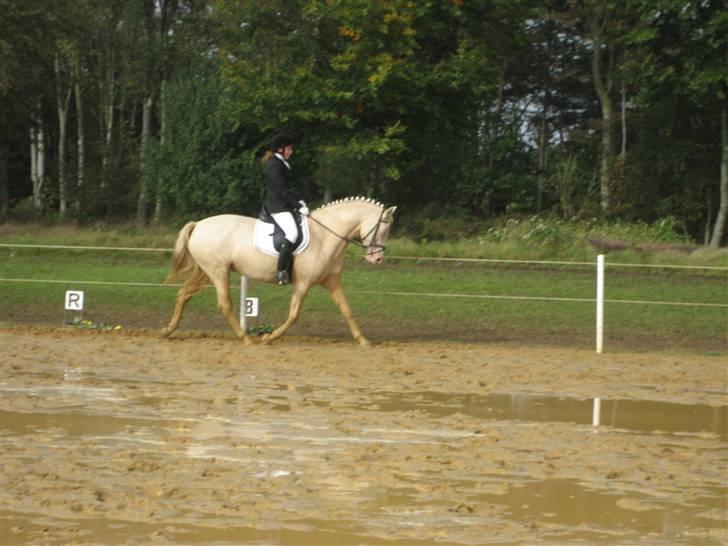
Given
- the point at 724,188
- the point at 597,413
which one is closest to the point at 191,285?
the point at 597,413

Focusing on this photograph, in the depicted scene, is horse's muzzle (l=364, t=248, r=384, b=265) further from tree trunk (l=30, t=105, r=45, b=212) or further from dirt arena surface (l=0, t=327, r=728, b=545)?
tree trunk (l=30, t=105, r=45, b=212)

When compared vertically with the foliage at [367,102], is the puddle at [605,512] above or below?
below

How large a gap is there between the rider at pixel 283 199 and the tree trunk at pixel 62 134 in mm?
25019

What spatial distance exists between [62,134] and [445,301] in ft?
84.1

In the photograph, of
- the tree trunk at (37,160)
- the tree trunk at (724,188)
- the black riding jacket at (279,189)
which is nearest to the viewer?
the black riding jacket at (279,189)

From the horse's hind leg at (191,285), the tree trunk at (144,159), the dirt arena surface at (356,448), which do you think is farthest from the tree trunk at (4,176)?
the dirt arena surface at (356,448)

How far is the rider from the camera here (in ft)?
52.1

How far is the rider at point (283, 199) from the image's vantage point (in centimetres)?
1588

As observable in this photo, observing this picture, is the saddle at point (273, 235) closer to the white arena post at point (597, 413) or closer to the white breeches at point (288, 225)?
the white breeches at point (288, 225)

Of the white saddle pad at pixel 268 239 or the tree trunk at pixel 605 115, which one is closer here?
the white saddle pad at pixel 268 239

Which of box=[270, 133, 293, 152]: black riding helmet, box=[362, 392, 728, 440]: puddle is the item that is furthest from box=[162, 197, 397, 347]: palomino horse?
box=[362, 392, 728, 440]: puddle

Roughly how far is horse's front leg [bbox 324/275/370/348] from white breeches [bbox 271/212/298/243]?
0.79m

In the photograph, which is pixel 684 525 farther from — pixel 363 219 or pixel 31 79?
pixel 31 79

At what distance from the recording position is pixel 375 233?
1634 centimetres
